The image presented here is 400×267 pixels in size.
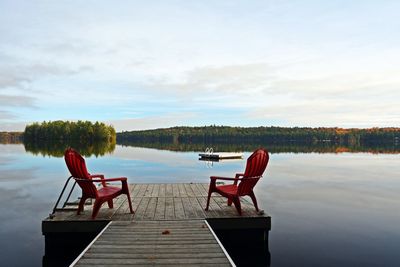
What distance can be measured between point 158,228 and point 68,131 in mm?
99943

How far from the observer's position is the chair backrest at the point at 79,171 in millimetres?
6676

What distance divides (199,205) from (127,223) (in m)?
2.04

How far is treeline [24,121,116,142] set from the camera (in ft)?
328

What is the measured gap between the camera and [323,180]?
19.7 metres

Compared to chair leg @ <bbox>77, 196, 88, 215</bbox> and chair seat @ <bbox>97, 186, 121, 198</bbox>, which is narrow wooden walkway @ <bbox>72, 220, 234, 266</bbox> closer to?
chair seat @ <bbox>97, 186, 121, 198</bbox>

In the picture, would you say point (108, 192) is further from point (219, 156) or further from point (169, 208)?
point (219, 156)

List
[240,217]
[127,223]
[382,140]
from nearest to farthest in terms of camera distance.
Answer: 1. [127,223]
2. [240,217]
3. [382,140]

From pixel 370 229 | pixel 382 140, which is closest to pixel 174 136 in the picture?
pixel 382 140

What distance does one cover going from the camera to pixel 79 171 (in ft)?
22.3

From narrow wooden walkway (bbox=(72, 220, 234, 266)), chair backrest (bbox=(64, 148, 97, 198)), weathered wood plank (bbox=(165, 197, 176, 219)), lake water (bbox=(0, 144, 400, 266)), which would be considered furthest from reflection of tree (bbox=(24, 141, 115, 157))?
narrow wooden walkway (bbox=(72, 220, 234, 266))

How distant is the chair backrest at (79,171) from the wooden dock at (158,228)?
0.52 m

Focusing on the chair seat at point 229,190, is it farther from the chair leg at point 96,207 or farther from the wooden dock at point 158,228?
the chair leg at point 96,207

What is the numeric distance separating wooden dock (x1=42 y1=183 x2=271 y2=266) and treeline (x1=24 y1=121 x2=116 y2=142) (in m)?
93.7

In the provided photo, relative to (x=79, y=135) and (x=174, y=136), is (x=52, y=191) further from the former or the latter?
(x=174, y=136)
